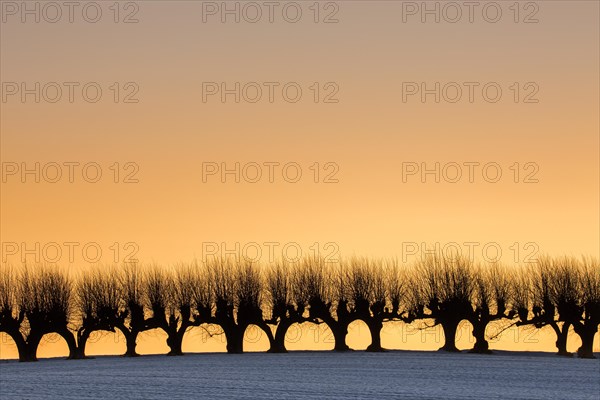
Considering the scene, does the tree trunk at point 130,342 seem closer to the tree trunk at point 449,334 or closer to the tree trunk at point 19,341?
the tree trunk at point 19,341

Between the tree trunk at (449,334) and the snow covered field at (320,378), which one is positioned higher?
the tree trunk at (449,334)

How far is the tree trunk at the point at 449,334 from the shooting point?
380 ft

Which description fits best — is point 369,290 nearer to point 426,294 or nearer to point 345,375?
point 426,294

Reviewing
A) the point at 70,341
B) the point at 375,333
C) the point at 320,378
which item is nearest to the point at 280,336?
the point at 375,333

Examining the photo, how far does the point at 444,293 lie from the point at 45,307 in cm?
3840

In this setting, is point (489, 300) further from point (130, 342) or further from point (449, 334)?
point (130, 342)

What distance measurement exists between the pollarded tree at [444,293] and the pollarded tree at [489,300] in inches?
26.3

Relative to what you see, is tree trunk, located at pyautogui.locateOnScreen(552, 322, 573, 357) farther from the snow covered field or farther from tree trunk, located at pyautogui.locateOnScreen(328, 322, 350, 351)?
tree trunk, located at pyautogui.locateOnScreen(328, 322, 350, 351)

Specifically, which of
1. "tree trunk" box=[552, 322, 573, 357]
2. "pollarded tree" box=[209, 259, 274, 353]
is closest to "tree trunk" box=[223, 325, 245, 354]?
"pollarded tree" box=[209, 259, 274, 353]

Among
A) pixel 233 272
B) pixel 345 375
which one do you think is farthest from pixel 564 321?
pixel 345 375

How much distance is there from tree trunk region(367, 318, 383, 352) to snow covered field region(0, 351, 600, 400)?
18.5 feet

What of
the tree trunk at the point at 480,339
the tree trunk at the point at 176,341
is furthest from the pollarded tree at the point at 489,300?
the tree trunk at the point at 176,341

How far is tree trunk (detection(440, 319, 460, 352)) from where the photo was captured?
11581 centimetres

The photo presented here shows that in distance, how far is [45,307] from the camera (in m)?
124
